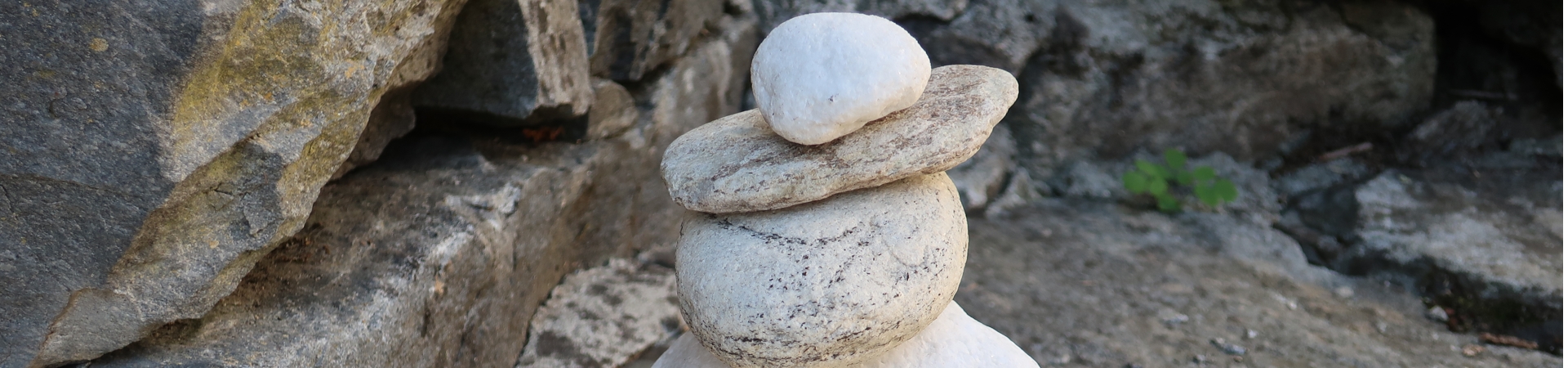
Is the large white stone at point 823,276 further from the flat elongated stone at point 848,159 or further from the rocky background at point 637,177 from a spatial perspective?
the rocky background at point 637,177

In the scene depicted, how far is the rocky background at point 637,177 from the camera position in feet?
4.66

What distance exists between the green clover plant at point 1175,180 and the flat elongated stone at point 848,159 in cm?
209

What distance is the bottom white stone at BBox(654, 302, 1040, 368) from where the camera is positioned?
1.89 meters

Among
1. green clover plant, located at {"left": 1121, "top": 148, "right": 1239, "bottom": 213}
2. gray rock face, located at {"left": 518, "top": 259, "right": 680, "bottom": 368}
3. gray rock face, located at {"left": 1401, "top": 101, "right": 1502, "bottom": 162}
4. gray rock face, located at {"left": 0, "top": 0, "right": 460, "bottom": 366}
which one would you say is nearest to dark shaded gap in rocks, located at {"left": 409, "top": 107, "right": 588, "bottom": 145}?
gray rock face, located at {"left": 518, "top": 259, "right": 680, "bottom": 368}

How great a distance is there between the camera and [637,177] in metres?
3.02

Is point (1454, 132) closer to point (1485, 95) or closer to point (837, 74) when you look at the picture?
point (1485, 95)

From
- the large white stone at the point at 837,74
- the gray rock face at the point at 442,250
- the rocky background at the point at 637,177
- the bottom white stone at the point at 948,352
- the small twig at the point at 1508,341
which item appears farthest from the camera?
the small twig at the point at 1508,341

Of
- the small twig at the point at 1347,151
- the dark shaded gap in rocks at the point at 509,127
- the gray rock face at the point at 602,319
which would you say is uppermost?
the dark shaded gap in rocks at the point at 509,127

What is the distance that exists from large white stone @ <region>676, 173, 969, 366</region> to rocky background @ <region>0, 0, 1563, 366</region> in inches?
26.4

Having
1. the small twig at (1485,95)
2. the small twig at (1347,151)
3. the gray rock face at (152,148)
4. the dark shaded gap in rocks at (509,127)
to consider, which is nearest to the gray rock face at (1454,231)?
the small twig at (1347,151)

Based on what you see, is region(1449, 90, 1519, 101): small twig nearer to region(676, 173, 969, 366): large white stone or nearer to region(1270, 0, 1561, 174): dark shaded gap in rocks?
region(1270, 0, 1561, 174): dark shaded gap in rocks

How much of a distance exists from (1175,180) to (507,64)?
2690mm

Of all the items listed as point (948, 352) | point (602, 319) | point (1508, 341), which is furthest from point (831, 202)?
point (1508, 341)

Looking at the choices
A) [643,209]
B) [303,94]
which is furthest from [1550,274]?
[303,94]
